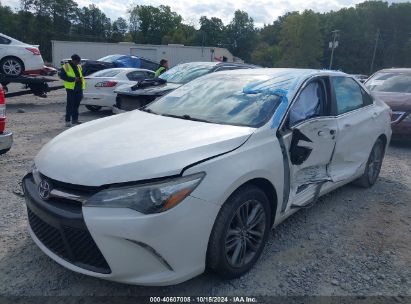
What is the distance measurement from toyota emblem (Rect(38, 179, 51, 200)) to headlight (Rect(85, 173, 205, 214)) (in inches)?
Answer: 16.3

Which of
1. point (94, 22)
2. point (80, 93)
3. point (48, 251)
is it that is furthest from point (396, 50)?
point (48, 251)

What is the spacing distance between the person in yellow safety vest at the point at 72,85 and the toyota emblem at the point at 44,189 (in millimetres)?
6758

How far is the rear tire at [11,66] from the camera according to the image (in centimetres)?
1162

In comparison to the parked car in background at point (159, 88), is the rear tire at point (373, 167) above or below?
below

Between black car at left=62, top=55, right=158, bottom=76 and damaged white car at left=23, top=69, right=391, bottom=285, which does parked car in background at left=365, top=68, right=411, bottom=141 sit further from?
black car at left=62, top=55, right=158, bottom=76

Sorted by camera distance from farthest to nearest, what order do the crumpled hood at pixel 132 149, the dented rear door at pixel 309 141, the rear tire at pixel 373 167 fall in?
the rear tire at pixel 373 167 → the dented rear door at pixel 309 141 → the crumpled hood at pixel 132 149

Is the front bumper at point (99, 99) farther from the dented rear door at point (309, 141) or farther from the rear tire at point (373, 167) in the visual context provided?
the dented rear door at point (309, 141)

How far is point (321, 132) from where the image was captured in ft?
12.3

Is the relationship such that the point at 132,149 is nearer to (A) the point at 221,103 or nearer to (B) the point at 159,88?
(A) the point at 221,103

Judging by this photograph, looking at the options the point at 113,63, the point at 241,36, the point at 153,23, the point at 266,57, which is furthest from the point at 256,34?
the point at 113,63

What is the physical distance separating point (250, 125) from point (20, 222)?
96.0 inches

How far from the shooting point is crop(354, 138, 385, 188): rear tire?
508 centimetres

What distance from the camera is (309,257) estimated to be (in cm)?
340

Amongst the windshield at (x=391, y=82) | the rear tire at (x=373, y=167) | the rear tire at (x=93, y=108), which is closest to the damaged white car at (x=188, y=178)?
the rear tire at (x=373, y=167)
